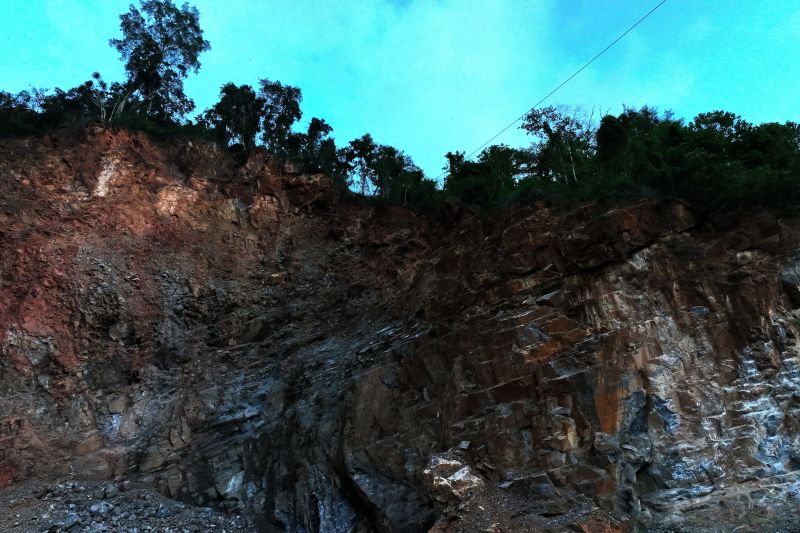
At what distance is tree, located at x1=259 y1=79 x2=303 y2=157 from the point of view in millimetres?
26547

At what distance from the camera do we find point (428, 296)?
16656mm

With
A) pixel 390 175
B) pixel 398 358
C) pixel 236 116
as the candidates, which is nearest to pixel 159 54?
pixel 236 116

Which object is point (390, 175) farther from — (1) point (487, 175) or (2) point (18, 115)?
(2) point (18, 115)

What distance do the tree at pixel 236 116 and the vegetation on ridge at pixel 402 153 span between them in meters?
0.06

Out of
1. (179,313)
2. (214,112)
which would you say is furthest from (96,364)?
(214,112)

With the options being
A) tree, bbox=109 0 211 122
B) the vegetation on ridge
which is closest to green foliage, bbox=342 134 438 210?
the vegetation on ridge

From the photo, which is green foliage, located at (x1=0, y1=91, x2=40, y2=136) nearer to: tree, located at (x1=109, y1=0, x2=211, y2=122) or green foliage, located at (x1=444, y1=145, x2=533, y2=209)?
tree, located at (x1=109, y1=0, x2=211, y2=122)

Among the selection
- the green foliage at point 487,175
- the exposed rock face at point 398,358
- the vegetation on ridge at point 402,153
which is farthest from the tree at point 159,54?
the green foliage at point 487,175

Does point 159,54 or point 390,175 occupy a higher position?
point 159,54

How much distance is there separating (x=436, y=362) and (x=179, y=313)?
971cm

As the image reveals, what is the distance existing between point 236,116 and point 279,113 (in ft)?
7.27

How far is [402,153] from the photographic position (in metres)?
28.5

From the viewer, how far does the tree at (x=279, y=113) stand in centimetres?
2655

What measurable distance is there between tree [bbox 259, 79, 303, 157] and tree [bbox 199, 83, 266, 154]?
432 mm
